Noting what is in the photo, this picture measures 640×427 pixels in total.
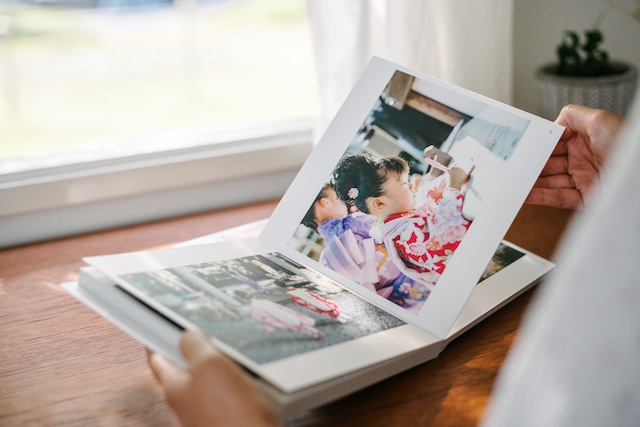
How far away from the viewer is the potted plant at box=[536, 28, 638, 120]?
1077 millimetres

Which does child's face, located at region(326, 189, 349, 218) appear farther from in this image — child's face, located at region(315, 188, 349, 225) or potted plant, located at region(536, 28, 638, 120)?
potted plant, located at region(536, 28, 638, 120)

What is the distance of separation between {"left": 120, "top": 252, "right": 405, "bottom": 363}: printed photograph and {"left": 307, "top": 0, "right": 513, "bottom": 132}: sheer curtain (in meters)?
0.39

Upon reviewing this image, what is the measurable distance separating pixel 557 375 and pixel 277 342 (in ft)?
0.76

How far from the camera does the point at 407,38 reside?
100cm

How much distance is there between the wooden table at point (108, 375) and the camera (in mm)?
595

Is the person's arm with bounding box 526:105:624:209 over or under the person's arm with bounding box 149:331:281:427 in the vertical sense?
over

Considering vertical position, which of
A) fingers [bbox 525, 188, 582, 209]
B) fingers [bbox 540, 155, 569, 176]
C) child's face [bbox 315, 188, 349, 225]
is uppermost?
fingers [bbox 540, 155, 569, 176]

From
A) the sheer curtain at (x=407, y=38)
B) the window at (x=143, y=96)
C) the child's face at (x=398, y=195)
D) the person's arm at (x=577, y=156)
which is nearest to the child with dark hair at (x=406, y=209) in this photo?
the child's face at (x=398, y=195)

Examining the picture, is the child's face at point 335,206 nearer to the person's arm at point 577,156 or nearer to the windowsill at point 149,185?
the person's arm at point 577,156

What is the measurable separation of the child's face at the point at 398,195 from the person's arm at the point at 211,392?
0.83 feet

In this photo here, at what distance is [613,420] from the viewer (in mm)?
412

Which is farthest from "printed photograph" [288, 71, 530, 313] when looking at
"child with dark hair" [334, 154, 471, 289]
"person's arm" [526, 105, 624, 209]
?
"person's arm" [526, 105, 624, 209]

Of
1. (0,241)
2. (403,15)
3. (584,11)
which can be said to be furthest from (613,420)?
(584,11)

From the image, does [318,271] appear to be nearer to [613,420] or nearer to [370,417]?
[370,417]
